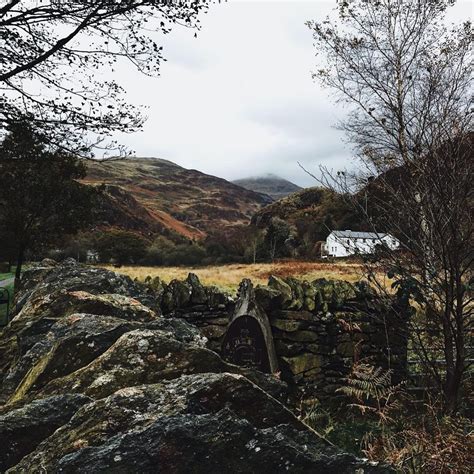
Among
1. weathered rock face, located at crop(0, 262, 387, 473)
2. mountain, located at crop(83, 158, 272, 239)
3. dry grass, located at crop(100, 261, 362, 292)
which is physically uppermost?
mountain, located at crop(83, 158, 272, 239)

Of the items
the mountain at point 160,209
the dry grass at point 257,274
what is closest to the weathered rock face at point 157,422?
the dry grass at point 257,274

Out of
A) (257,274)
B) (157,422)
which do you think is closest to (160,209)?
(257,274)

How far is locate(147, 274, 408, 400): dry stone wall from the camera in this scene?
21.9ft

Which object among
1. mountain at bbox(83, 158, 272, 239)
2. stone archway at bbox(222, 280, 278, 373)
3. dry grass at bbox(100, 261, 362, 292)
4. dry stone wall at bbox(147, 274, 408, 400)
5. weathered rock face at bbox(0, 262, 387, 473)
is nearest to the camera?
weathered rock face at bbox(0, 262, 387, 473)

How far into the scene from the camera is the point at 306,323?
690cm

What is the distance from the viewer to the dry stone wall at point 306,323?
262 inches

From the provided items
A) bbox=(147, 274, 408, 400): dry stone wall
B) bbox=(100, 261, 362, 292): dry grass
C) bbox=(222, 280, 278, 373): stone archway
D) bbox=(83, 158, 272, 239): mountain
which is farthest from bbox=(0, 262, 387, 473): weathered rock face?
bbox=(83, 158, 272, 239): mountain

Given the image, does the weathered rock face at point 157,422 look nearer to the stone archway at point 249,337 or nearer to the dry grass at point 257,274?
the stone archway at point 249,337

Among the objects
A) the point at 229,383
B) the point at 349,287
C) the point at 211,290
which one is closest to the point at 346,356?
the point at 349,287

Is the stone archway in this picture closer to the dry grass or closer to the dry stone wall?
the dry stone wall

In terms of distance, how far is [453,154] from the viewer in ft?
→ 13.5

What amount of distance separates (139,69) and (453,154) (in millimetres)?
5039

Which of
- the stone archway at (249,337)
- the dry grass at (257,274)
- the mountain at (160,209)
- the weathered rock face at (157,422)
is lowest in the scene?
the dry grass at (257,274)

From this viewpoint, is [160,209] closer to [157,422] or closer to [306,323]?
[306,323]
